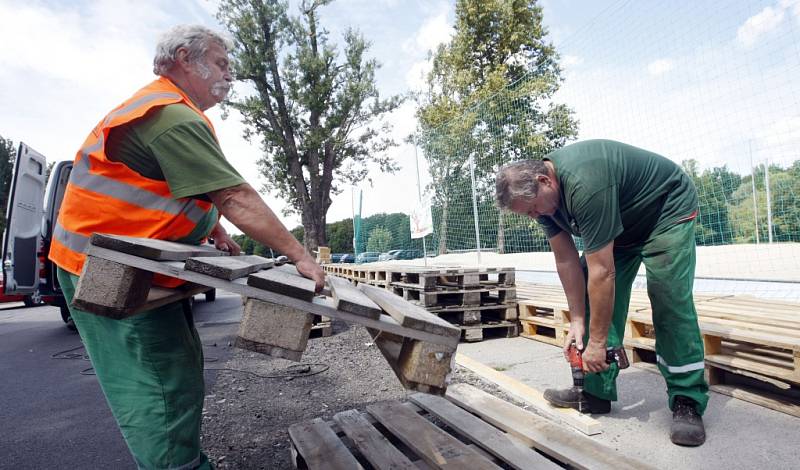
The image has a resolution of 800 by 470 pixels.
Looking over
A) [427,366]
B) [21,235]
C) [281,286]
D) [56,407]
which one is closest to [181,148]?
[281,286]

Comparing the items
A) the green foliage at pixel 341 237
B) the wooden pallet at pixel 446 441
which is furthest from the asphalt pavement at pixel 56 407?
the green foliage at pixel 341 237

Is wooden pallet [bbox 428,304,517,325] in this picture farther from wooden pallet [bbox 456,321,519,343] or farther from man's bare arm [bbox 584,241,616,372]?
man's bare arm [bbox 584,241,616,372]

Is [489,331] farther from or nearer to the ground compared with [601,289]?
nearer to the ground

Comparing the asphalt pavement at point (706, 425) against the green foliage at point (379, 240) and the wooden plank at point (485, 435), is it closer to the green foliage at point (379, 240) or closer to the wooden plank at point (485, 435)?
the wooden plank at point (485, 435)

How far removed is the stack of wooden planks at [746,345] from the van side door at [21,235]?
721cm

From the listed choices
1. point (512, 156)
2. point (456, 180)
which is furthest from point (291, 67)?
point (512, 156)

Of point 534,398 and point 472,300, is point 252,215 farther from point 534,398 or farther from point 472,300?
point 472,300

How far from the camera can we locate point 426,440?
210 centimetres

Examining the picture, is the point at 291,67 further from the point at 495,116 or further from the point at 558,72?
the point at 558,72

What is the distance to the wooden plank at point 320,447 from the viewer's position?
1957 mm

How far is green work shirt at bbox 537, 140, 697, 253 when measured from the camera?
2176 mm

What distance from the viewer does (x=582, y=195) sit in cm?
221

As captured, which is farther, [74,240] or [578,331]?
[578,331]

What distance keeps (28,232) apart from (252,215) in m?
7.28
